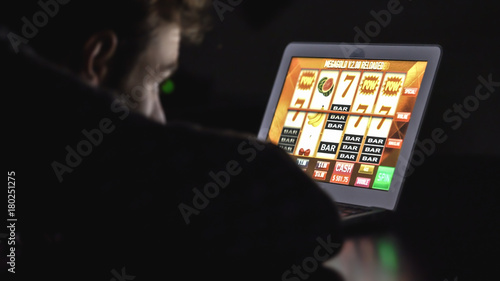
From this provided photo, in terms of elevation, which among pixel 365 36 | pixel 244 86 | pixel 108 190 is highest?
pixel 365 36

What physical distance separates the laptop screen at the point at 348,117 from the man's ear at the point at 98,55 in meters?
0.52

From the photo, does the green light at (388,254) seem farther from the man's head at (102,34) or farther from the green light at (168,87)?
the green light at (168,87)

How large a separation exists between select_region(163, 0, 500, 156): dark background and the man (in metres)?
0.94

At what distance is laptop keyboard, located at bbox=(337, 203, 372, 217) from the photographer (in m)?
1.07

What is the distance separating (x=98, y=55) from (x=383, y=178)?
0.58m

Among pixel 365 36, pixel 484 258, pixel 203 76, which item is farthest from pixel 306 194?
pixel 203 76

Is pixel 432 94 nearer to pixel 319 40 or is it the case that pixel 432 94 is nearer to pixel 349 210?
pixel 319 40

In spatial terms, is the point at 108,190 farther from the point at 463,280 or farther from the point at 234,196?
the point at 463,280

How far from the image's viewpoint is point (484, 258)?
0.87 m

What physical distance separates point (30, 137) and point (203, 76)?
137cm

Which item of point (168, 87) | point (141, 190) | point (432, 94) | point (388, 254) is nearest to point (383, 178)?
point (388, 254)

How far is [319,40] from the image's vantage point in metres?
1.78

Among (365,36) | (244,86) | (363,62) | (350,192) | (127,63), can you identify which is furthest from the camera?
(244,86)

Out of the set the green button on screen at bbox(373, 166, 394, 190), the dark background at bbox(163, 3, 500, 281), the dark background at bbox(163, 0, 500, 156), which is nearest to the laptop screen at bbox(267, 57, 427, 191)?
the green button on screen at bbox(373, 166, 394, 190)
